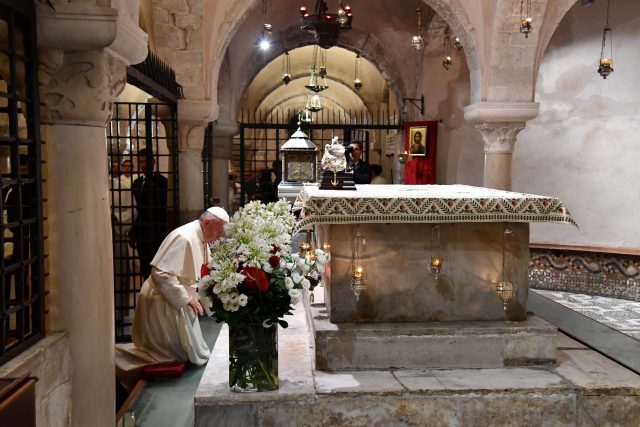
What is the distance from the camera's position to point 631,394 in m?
4.12

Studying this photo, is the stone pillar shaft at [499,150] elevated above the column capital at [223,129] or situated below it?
below

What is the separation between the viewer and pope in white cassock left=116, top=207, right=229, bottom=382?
5.02 meters

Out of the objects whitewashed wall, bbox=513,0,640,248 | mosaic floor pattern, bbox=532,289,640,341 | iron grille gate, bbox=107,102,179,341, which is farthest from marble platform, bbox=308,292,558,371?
whitewashed wall, bbox=513,0,640,248

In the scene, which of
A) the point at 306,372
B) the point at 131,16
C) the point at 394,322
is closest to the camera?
the point at 131,16

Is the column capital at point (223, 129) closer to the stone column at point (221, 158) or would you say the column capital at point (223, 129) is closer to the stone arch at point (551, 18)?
the stone column at point (221, 158)

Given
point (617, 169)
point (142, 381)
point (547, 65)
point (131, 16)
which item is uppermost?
point (547, 65)

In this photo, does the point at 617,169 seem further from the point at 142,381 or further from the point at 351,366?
the point at 142,381

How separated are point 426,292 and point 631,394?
1.54 meters

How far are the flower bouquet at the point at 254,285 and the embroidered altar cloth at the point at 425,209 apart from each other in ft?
1.29

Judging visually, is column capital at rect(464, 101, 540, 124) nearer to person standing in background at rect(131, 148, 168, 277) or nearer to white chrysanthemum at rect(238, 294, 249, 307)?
person standing in background at rect(131, 148, 168, 277)

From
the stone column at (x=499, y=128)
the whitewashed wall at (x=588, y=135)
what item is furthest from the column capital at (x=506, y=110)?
the whitewashed wall at (x=588, y=135)

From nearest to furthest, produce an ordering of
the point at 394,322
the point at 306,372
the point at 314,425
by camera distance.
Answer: the point at 314,425
the point at 306,372
the point at 394,322

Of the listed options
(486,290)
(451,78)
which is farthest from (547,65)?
(486,290)

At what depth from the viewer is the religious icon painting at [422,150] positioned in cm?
1180
